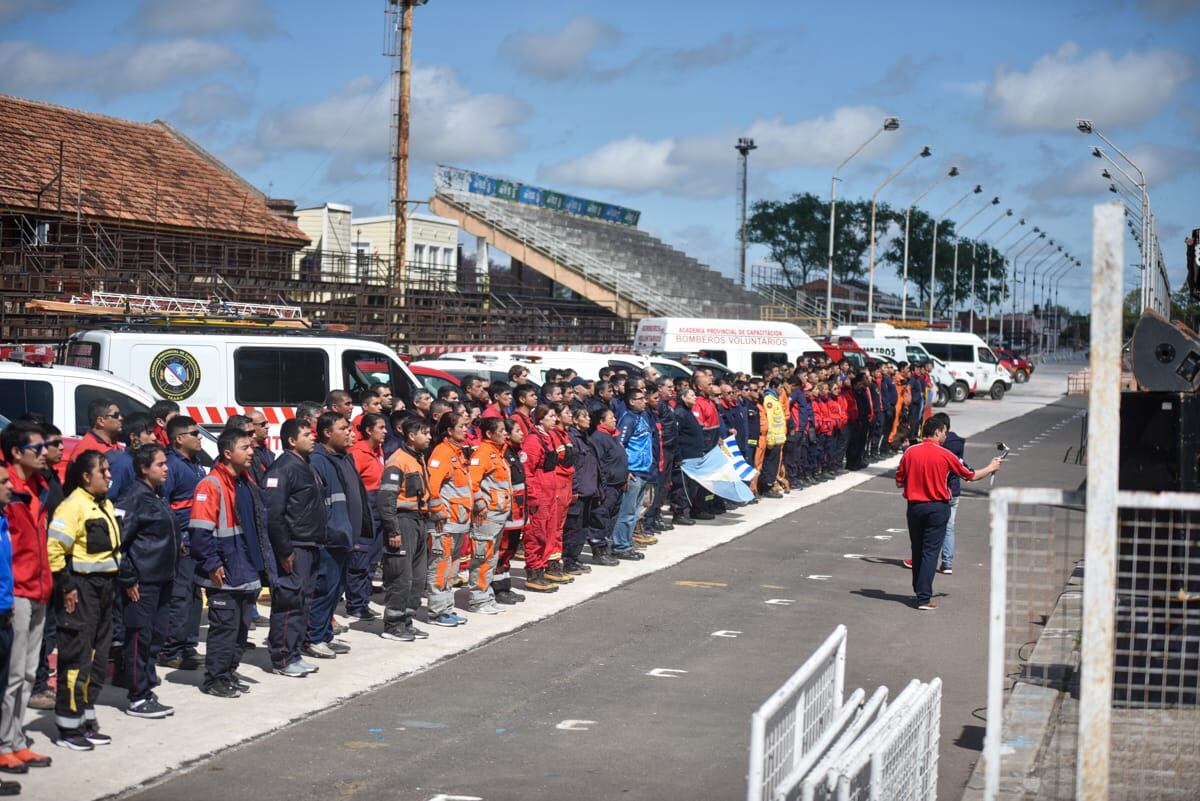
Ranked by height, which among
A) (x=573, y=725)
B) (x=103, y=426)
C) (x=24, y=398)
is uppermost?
(x=24, y=398)

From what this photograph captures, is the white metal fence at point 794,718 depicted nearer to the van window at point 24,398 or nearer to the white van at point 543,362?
the van window at point 24,398

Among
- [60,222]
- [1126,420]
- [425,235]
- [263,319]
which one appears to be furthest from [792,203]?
[1126,420]

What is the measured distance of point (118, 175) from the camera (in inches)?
1399

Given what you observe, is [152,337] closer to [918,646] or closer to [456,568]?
[456,568]

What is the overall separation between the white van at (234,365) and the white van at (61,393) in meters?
2.64

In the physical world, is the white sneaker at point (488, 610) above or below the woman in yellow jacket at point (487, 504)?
below

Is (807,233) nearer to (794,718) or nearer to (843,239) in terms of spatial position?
(843,239)

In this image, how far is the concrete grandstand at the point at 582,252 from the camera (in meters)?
56.7

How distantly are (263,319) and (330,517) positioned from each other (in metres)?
8.31

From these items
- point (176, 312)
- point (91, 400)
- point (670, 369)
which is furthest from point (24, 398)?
point (670, 369)

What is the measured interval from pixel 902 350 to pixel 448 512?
3505cm

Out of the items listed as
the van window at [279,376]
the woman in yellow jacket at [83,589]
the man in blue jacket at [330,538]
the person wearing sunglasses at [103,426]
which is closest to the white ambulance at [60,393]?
the person wearing sunglasses at [103,426]

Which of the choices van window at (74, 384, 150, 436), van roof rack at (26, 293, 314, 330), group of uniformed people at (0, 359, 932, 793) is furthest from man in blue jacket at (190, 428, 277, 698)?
van roof rack at (26, 293, 314, 330)

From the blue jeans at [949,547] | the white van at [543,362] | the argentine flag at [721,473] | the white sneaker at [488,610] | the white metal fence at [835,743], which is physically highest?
the white van at [543,362]
